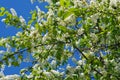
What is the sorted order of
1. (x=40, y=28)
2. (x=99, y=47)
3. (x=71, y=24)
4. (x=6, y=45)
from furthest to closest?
(x=99, y=47)
(x=6, y=45)
(x=40, y=28)
(x=71, y=24)

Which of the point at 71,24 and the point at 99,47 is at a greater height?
the point at 99,47

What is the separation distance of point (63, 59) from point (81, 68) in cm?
53

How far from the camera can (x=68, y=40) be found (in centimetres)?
819

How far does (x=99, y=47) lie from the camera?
942cm

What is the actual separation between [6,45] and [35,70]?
32.6 inches

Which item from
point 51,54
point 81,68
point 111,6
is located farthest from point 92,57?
point 111,6

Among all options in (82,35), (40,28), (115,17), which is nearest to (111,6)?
(115,17)

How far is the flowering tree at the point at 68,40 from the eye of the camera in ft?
25.7

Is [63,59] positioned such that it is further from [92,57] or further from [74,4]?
[74,4]

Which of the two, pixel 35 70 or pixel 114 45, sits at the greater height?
pixel 114 45

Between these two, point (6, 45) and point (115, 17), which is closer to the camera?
point (115, 17)

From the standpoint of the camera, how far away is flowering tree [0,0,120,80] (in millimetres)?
7828

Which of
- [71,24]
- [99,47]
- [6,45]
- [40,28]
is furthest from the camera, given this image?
[99,47]

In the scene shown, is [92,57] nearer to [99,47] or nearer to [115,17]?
[99,47]
